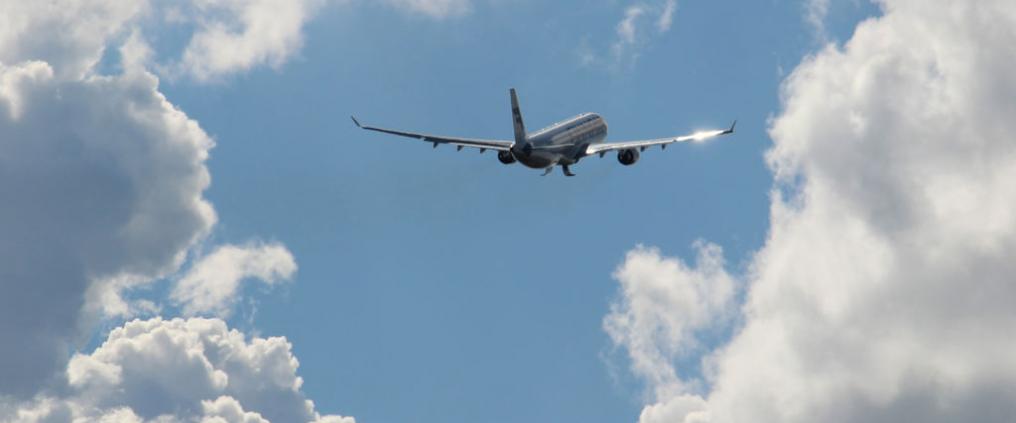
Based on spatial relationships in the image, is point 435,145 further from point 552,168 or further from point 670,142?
point 670,142

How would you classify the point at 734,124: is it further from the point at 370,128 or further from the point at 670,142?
the point at 370,128

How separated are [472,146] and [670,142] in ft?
81.1

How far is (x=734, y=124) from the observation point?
18962 centimetres

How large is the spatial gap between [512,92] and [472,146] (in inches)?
337

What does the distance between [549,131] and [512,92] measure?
6.86m

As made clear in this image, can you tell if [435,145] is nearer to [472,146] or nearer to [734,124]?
[472,146]

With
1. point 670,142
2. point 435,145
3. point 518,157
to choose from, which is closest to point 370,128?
point 435,145

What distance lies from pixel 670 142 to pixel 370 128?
37.6m

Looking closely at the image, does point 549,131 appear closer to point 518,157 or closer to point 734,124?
point 518,157

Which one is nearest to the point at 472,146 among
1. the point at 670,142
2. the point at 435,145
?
the point at 435,145

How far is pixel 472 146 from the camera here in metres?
199

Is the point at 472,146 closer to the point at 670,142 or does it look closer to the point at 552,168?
the point at 552,168

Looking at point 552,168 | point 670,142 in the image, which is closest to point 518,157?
point 552,168

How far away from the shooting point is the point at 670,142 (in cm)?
19800
